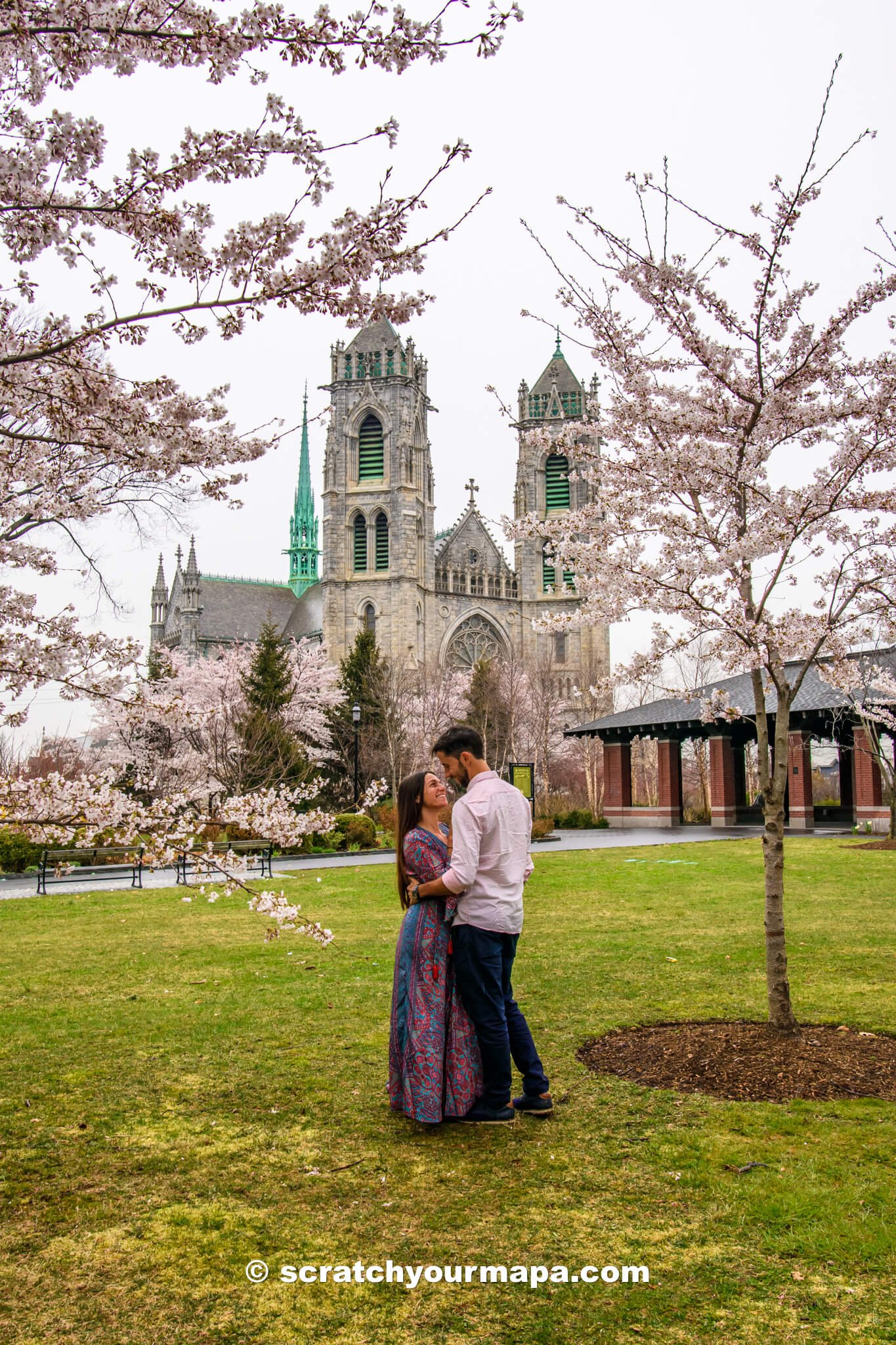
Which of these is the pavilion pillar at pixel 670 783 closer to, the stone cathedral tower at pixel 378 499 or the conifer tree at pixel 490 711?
the conifer tree at pixel 490 711

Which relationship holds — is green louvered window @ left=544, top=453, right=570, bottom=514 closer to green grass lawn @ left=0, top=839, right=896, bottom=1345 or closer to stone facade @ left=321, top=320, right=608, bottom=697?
stone facade @ left=321, top=320, right=608, bottom=697

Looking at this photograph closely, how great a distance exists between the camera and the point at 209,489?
496cm

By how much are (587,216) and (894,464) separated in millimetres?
2639

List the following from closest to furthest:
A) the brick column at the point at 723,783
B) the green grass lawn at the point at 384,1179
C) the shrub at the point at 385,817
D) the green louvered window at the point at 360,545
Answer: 1. the green grass lawn at the point at 384,1179
2. the shrub at the point at 385,817
3. the brick column at the point at 723,783
4. the green louvered window at the point at 360,545

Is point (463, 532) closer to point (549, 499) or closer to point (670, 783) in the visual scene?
point (549, 499)

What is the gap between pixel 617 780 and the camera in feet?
124

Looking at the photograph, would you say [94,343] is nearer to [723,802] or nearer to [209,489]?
[209,489]

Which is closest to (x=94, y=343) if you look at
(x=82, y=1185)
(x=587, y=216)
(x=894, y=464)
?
(x=82, y=1185)

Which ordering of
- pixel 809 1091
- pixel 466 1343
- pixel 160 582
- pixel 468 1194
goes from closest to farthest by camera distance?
pixel 466 1343, pixel 468 1194, pixel 809 1091, pixel 160 582

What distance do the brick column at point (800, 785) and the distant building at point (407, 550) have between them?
2736 cm

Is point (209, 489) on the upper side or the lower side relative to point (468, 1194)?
upper

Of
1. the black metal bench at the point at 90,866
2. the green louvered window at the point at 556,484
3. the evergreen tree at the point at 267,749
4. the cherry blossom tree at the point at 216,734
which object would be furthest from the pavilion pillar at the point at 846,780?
the green louvered window at the point at 556,484

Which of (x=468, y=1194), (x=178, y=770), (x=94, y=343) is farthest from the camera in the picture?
(x=178, y=770)

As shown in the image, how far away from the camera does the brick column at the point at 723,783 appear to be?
112 ft
